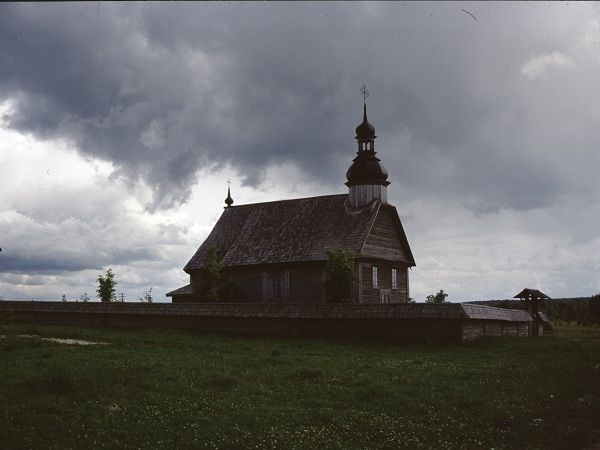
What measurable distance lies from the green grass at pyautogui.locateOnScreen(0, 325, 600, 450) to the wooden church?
64.3ft

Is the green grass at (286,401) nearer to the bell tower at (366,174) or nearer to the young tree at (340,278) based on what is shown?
the young tree at (340,278)

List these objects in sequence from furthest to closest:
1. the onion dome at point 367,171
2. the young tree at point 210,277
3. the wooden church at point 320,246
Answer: the onion dome at point 367,171 < the young tree at point 210,277 < the wooden church at point 320,246

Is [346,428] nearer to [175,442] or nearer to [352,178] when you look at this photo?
[175,442]

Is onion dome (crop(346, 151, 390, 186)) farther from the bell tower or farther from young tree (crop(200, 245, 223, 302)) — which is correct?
young tree (crop(200, 245, 223, 302))

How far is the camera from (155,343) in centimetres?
2748

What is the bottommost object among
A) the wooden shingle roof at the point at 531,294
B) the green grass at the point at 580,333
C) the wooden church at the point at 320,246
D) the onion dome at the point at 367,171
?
the green grass at the point at 580,333

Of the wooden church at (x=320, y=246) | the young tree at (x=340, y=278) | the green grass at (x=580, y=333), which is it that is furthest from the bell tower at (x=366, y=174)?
the green grass at (x=580, y=333)

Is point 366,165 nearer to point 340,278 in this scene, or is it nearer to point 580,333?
point 340,278

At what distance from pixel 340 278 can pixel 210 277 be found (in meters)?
11.8

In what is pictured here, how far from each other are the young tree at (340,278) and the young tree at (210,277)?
1052 cm

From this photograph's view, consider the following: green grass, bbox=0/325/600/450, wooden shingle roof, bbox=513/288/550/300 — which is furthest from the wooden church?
green grass, bbox=0/325/600/450

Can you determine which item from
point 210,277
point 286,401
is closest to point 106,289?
point 210,277

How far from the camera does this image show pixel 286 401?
48.3 ft

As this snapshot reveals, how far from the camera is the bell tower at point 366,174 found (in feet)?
147
